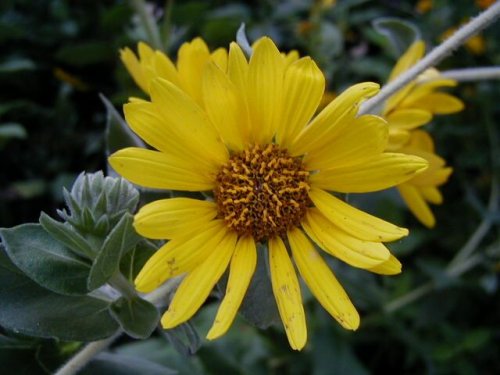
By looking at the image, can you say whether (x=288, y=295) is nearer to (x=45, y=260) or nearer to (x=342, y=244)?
(x=342, y=244)

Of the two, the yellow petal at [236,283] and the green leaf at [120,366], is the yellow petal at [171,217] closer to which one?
the yellow petal at [236,283]

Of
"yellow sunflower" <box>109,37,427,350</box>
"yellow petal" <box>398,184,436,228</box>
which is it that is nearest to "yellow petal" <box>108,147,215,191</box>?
"yellow sunflower" <box>109,37,427,350</box>

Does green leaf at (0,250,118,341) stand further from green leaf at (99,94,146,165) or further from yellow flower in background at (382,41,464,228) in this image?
yellow flower in background at (382,41,464,228)

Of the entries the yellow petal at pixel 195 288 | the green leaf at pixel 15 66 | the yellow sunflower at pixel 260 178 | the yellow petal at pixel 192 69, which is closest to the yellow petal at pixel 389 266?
the yellow sunflower at pixel 260 178

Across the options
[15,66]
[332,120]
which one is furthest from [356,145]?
[15,66]

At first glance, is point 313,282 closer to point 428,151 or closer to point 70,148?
point 428,151

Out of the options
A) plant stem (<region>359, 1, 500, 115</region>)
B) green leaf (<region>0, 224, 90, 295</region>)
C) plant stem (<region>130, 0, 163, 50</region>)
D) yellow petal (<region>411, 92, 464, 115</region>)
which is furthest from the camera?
plant stem (<region>130, 0, 163, 50</region>)

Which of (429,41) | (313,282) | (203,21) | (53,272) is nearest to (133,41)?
(203,21)
